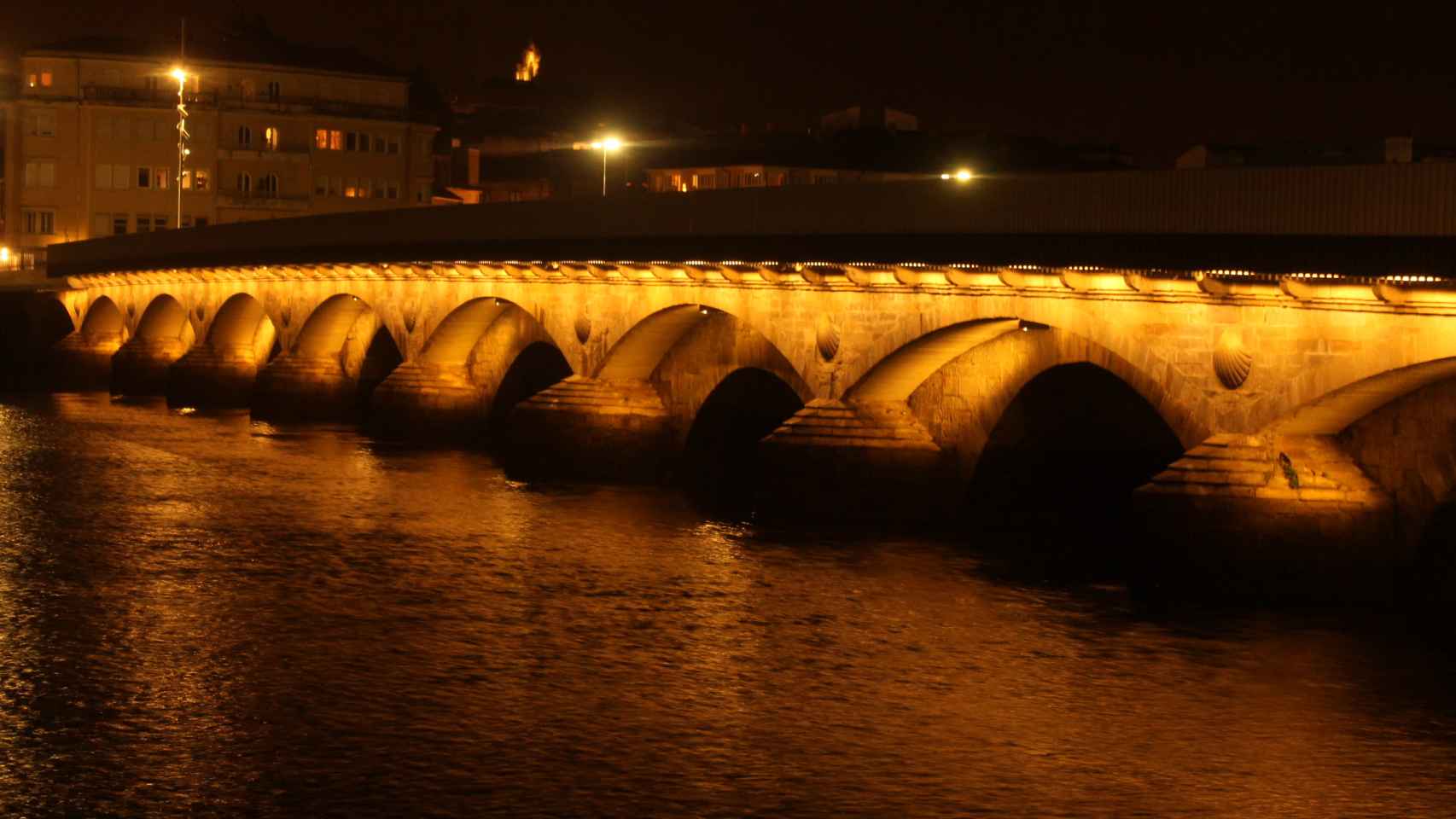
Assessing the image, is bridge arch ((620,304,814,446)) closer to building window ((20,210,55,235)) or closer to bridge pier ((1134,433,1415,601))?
bridge pier ((1134,433,1415,601))

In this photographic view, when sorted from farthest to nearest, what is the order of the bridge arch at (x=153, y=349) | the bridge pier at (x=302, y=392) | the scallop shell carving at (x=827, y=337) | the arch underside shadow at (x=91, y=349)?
the arch underside shadow at (x=91, y=349), the bridge arch at (x=153, y=349), the bridge pier at (x=302, y=392), the scallop shell carving at (x=827, y=337)

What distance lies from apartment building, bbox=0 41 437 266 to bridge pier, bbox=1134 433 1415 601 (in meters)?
68.7

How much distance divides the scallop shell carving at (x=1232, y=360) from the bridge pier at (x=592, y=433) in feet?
49.3

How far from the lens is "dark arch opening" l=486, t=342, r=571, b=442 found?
48594 mm

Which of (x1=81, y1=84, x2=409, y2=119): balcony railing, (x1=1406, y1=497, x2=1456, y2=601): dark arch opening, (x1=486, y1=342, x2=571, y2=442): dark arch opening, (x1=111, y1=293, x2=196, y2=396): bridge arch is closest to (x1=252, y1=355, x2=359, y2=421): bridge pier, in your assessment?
(x1=486, y1=342, x2=571, y2=442): dark arch opening

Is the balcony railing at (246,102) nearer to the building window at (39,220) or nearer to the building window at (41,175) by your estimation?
the building window at (41,175)

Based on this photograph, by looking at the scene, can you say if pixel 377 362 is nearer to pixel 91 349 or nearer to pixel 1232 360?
pixel 91 349

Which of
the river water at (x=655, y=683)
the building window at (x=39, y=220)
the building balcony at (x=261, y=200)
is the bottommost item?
the river water at (x=655, y=683)

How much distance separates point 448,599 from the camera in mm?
23531

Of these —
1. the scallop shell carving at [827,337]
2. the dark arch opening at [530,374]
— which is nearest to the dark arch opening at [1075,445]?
the scallop shell carving at [827,337]

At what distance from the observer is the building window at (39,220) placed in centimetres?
8744

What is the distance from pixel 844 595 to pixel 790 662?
367cm

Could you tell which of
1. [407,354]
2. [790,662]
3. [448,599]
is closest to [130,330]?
[407,354]

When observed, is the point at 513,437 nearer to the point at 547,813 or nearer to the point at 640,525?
the point at 640,525
